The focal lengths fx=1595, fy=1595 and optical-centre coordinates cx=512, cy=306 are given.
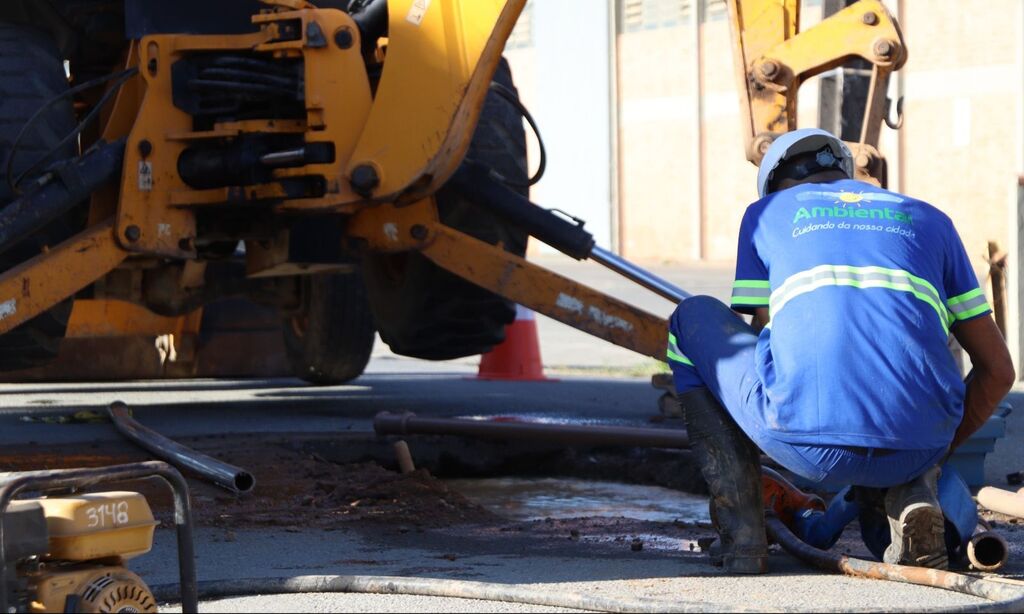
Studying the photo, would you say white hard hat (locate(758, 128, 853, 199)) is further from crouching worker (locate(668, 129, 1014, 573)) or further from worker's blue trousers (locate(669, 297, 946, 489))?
worker's blue trousers (locate(669, 297, 946, 489))

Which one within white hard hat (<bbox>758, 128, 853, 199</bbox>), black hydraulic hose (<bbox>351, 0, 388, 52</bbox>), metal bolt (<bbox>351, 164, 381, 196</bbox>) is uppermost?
black hydraulic hose (<bbox>351, 0, 388, 52</bbox>)

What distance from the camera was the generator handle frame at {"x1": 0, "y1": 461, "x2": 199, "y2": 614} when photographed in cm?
326

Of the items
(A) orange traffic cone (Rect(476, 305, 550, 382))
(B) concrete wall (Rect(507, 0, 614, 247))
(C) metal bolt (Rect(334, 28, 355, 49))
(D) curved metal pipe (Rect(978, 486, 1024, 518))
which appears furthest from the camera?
(B) concrete wall (Rect(507, 0, 614, 247))

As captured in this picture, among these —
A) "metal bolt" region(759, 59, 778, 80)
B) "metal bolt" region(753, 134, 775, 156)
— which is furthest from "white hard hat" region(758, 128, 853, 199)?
"metal bolt" region(759, 59, 778, 80)

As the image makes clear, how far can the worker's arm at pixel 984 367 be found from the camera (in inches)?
175

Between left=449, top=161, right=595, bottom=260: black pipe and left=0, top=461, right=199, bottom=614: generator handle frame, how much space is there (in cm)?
395

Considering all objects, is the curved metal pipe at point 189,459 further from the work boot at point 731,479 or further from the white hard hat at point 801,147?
the white hard hat at point 801,147

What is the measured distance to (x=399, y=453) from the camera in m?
7.25

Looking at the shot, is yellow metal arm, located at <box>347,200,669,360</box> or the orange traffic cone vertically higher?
yellow metal arm, located at <box>347,200,669,360</box>

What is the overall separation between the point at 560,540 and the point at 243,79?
2.53m

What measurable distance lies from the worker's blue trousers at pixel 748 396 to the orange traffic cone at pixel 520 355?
6836mm

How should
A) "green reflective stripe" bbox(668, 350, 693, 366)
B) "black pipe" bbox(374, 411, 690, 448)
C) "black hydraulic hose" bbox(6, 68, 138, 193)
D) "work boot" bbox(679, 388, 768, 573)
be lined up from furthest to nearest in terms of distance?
"black pipe" bbox(374, 411, 690, 448)
"black hydraulic hose" bbox(6, 68, 138, 193)
"green reflective stripe" bbox(668, 350, 693, 366)
"work boot" bbox(679, 388, 768, 573)

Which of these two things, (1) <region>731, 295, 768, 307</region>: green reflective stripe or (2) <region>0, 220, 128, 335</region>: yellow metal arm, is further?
(2) <region>0, 220, 128, 335</region>: yellow metal arm

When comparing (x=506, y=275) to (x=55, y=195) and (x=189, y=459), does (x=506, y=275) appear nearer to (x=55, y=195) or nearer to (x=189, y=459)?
(x=189, y=459)
